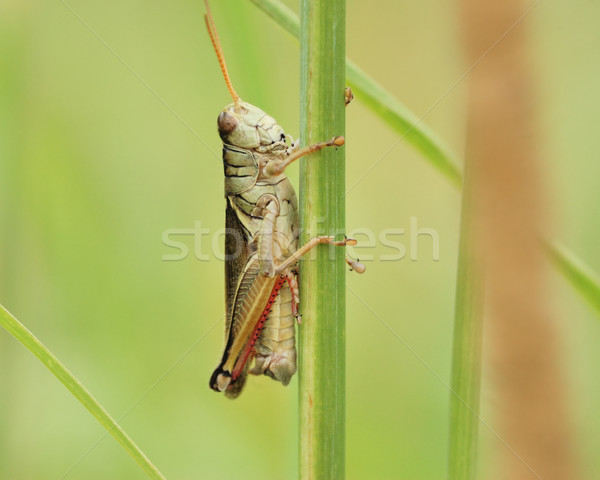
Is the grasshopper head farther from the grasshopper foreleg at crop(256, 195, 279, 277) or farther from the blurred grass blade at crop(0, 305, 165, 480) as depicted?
the blurred grass blade at crop(0, 305, 165, 480)

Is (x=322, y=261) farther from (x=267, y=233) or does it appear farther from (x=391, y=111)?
(x=267, y=233)

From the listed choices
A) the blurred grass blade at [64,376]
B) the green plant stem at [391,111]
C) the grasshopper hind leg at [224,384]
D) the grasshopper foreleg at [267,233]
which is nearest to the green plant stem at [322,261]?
the green plant stem at [391,111]

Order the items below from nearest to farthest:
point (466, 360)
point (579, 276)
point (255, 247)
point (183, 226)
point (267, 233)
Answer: point (466, 360) < point (579, 276) < point (267, 233) < point (255, 247) < point (183, 226)

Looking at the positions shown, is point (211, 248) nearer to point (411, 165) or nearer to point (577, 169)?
point (411, 165)

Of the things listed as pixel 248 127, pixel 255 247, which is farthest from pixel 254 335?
pixel 248 127

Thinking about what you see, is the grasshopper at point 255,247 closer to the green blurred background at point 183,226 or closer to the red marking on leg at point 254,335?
the red marking on leg at point 254,335

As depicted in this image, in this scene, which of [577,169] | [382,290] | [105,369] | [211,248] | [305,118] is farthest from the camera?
[211,248]

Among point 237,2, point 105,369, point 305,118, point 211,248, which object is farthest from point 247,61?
point 105,369
